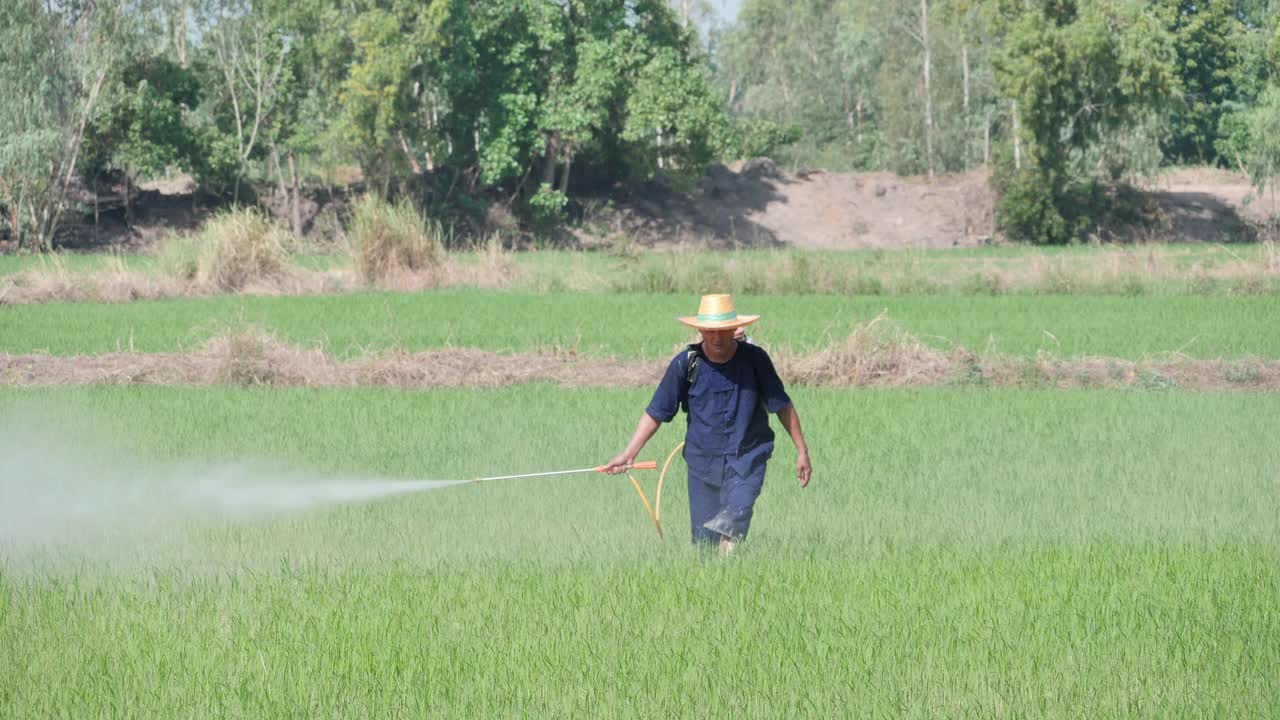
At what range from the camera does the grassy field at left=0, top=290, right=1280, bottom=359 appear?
19.4 meters

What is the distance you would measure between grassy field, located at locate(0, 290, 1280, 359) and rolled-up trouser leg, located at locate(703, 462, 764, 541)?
9.38 metres

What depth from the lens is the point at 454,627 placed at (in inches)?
259

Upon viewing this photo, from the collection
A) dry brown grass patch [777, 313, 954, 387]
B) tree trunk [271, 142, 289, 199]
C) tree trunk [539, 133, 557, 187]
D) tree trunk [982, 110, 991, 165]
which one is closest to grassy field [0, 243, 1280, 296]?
dry brown grass patch [777, 313, 954, 387]

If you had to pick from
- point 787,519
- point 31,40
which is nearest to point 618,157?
point 31,40

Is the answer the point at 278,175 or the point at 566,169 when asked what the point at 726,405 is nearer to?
the point at 566,169

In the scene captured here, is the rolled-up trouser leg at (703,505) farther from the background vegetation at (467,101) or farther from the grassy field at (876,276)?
the background vegetation at (467,101)

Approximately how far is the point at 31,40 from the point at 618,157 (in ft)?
60.7

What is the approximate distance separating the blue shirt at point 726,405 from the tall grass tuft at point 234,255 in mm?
21531

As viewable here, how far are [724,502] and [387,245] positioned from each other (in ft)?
71.4

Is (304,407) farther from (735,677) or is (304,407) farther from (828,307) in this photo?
(828,307)

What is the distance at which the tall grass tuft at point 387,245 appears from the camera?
93.2 ft

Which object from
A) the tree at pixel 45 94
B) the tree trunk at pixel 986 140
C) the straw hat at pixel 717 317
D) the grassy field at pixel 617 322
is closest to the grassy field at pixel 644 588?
the straw hat at pixel 717 317

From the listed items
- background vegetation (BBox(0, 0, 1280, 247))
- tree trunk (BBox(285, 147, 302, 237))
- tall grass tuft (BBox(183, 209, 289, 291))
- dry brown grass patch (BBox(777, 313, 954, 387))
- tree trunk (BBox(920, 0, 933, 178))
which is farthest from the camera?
tree trunk (BBox(920, 0, 933, 178))

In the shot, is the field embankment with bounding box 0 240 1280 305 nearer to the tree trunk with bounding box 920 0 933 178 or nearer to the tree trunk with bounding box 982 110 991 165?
the tree trunk with bounding box 982 110 991 165
